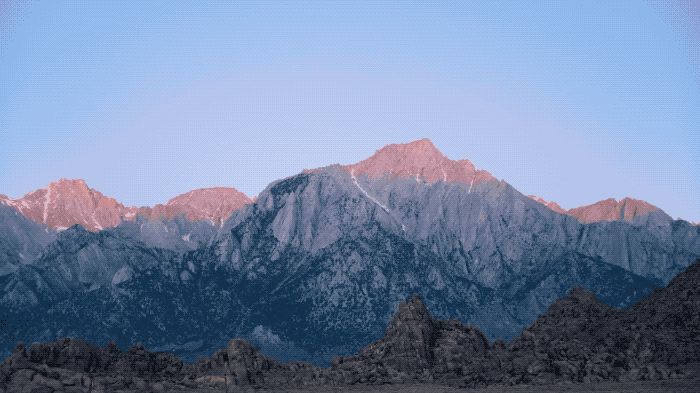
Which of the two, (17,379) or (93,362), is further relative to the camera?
(93,362)

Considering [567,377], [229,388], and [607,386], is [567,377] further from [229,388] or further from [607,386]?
[229,388]

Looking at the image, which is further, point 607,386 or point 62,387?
point 607,386

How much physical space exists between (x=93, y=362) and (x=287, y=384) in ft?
109

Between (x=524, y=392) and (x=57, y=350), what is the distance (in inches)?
3072

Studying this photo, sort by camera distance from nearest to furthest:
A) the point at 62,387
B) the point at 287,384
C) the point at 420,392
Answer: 1. the point at 62,387
2. the point at 420,392
3. the point at 287,384

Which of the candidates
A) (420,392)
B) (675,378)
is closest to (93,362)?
(420,392)

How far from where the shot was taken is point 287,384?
641 feet

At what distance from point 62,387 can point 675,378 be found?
342 ft

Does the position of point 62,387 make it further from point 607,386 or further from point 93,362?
point 607,386

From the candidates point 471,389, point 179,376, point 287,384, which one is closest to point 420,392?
point 471,389

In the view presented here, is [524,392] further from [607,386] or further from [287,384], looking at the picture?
[287,384]

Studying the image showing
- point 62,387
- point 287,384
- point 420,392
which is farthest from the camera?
point 287,384

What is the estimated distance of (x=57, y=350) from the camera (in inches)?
7475

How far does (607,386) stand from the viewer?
622 feet
